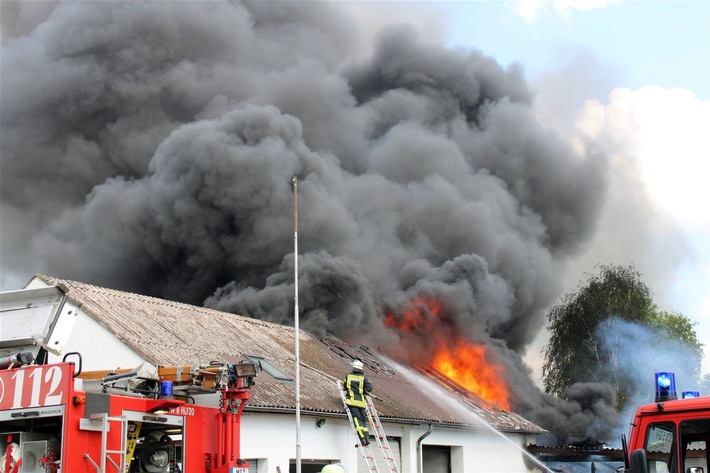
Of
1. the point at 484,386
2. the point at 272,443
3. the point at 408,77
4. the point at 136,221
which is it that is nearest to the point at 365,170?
the point at 408,77

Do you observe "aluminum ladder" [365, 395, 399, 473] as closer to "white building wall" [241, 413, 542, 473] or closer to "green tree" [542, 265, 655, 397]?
"white building wall" [241, 413, 542, 473]

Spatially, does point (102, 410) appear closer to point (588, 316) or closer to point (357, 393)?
point (357, 393)

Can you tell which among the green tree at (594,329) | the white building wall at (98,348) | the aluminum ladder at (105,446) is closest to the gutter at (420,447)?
the white building wall at (98,348)

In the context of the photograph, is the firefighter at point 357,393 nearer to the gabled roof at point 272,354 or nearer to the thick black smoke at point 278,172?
the gabled roof at point 272,354

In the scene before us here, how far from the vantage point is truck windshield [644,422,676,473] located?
645 centimetres

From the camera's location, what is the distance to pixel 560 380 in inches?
1545

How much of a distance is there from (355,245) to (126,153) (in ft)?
35.8

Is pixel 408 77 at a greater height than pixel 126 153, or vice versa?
pixel 408 77

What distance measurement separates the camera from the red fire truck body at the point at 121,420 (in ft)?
25.0

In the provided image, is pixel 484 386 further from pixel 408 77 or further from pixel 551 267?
pixel 408 77

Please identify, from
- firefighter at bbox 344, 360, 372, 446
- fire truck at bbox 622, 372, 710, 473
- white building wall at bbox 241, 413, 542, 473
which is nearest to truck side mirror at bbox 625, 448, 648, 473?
fire truck at bbox 622, 372, 710, 473

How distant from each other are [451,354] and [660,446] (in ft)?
64.2

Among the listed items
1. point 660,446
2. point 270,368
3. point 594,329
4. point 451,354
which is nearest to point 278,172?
point 451,354

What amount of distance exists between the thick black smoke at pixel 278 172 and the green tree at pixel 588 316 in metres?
3.25
